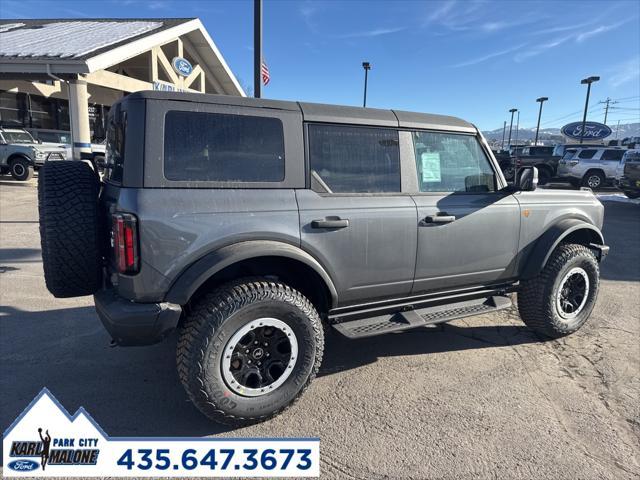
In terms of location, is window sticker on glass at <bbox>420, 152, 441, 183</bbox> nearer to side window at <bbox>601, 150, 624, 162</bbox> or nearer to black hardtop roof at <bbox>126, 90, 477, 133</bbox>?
black hardtop roof at <bbox>126, 90, 477, 133</bbox>

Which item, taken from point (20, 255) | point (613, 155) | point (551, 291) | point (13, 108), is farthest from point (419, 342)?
point (13, 108)

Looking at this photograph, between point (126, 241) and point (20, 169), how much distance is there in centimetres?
1578

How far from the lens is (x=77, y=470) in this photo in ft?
7.82

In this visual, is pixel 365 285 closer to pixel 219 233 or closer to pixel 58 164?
pixel 219 233

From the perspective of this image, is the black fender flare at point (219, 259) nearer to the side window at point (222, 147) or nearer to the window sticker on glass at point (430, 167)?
the side window at point (222, 147)

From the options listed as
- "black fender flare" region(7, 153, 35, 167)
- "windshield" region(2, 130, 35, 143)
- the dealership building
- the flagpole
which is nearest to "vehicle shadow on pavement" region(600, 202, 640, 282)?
the flagpole

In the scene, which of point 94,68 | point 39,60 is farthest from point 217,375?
point 39,60

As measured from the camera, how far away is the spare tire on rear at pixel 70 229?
2695mm

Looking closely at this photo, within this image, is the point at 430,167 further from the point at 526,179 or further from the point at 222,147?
the point at 222,147

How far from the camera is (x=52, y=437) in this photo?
8.18 feet

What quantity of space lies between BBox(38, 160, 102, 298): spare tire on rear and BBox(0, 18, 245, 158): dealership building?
1008 centimetres

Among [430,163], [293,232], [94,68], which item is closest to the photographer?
[293,232]

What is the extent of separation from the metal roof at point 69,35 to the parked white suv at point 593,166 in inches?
687

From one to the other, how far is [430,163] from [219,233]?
188 centimetres
